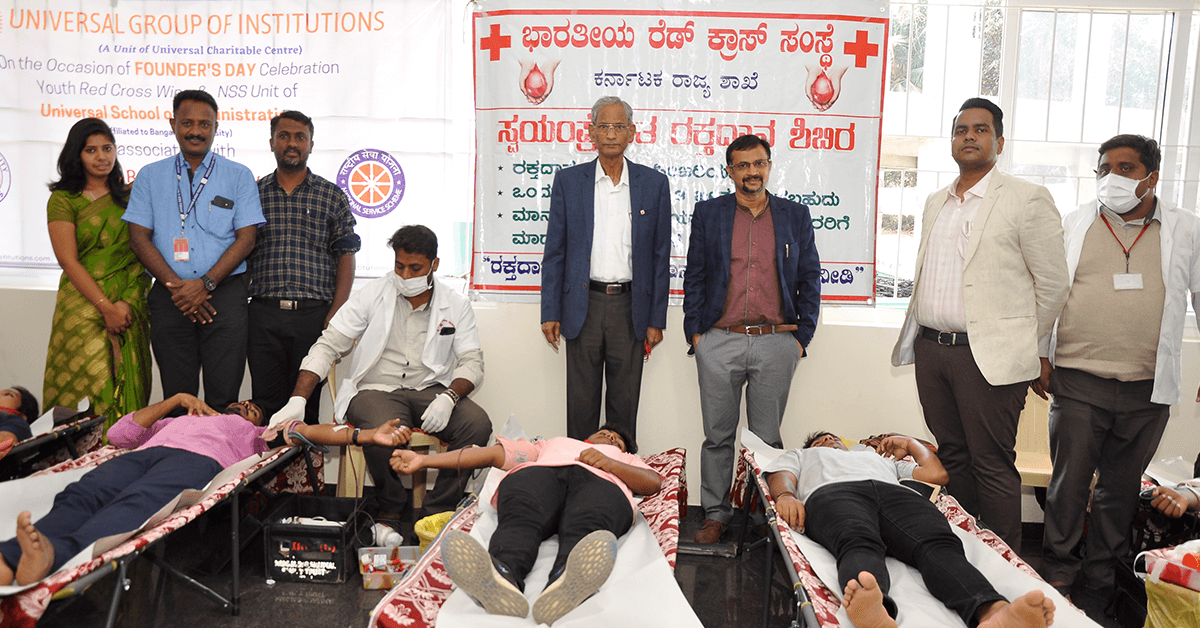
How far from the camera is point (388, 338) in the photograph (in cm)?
365

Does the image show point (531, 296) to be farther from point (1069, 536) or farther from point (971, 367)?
point (1069, 536)

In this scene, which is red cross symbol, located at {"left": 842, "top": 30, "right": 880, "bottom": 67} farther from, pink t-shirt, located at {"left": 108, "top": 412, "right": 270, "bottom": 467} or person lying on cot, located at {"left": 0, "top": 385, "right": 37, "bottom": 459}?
person lying on cot, located at {"left": 0, "top": 385, "right": 37, "bottom": 459}

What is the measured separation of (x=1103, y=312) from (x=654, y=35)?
2.48 metres

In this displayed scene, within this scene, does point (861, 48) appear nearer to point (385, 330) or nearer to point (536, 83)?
point (536, 83)

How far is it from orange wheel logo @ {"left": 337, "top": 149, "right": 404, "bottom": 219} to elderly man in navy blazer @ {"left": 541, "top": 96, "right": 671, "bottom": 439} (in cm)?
101

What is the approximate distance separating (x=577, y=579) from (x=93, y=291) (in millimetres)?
3031

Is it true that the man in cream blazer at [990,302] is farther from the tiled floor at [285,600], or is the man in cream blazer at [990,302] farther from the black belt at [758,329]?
the tiled floor at [285,600]

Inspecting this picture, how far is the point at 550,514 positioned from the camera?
261cm

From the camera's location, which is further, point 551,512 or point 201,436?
point 201,436

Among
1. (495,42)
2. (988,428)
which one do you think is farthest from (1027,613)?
(495,42)

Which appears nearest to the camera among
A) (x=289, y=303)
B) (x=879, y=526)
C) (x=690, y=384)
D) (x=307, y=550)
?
(x=879, y=526)

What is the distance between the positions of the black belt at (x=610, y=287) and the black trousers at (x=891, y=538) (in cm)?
137

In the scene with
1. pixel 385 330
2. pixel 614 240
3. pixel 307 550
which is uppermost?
pixel 614 240

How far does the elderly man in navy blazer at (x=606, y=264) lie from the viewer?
3.57 m
